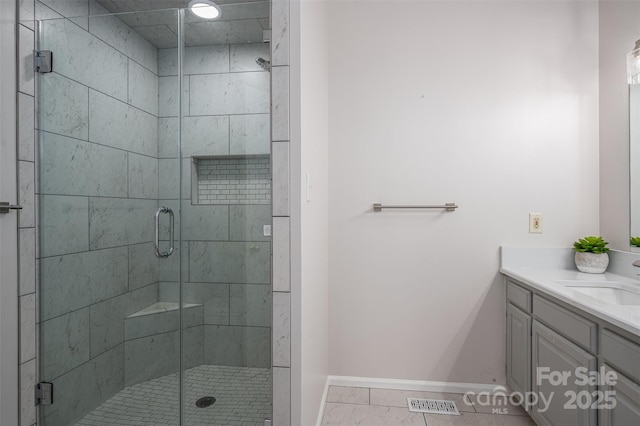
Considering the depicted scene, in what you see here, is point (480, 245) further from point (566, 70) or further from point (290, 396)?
point (290, 396)

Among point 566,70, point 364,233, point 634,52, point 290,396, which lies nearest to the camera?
point 290,396

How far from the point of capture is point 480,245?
2107 mm

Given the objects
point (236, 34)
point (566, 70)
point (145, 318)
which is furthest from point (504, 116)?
point (145, 318)

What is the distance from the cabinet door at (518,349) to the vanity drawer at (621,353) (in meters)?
0.54

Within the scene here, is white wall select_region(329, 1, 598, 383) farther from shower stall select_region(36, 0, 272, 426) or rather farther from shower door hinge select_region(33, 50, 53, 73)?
shower door hinge select_region(33, 50, 53, 73)

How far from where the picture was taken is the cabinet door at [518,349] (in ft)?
5.76

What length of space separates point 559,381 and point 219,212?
170 cm

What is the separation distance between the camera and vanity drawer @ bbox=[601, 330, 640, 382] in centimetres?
108

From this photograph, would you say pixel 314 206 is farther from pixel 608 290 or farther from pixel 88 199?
pixel 608 290

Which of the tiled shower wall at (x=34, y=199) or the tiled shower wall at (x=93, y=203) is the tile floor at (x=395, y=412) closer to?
the tiled shower wall at (x=34, y=199)

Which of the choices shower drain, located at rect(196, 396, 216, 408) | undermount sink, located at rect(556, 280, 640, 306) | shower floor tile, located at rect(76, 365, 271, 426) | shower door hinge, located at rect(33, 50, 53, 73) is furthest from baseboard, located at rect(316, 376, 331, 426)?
shower door hinge, located at rect(33, 50, 53, 73)

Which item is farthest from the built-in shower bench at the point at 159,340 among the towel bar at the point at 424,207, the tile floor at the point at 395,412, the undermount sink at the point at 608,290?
the undermount sink at the point at 608,290

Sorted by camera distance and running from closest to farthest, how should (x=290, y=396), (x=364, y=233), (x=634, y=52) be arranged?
(x=290, y=396) < (x=634, y=52) < (x=364, y=233)

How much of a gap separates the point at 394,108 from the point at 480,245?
3.39 ft
